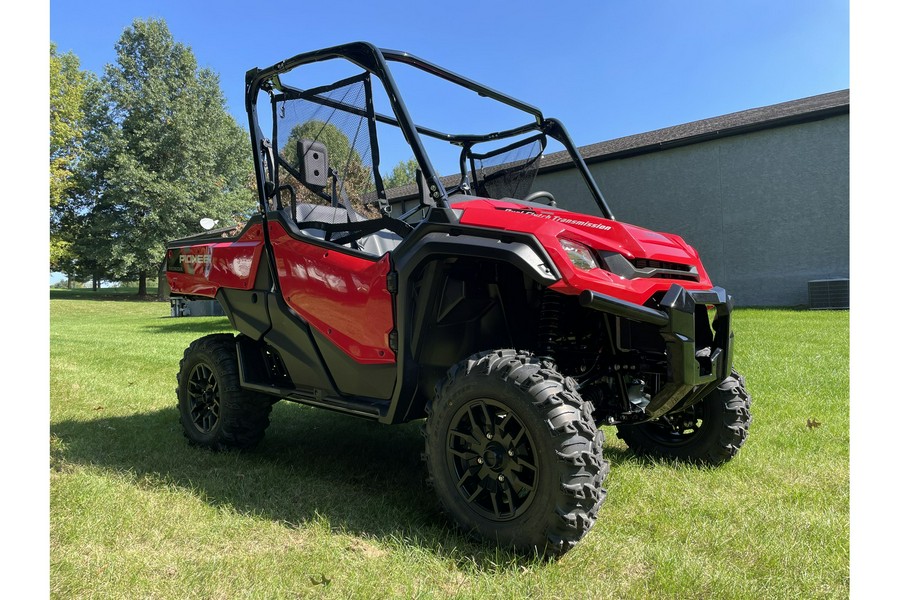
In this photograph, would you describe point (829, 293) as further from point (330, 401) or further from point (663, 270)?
point (330, 401)

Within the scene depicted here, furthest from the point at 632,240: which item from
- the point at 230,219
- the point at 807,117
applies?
the point at 230,219

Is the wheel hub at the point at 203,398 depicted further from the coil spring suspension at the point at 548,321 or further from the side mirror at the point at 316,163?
the coil spring suspension at the point at 548,321

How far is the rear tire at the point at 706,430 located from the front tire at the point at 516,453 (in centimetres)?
130

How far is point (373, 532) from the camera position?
269 centimetres

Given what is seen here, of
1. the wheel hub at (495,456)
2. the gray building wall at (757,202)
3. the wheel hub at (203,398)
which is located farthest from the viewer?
the gray building wall at (757,202)

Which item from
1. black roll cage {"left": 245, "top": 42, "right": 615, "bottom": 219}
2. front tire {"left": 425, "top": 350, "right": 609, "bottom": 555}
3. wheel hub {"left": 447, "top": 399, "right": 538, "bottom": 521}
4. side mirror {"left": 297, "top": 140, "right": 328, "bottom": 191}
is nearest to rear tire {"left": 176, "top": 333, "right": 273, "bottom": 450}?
black roll cage {"left": 245, "top": 42, "right": 615, "bottom": 219}

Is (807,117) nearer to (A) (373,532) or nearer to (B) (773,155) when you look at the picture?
(B) (773,155)

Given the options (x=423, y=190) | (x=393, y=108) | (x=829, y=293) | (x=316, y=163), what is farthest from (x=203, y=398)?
(x=829, y=293)

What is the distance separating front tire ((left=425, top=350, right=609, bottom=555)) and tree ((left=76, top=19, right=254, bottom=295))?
31465 millimetres

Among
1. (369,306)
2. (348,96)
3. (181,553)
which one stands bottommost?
(181,553)

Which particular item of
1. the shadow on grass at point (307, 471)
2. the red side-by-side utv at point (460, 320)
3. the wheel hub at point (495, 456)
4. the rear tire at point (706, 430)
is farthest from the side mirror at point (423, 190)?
the rear tire at point (706, 430)

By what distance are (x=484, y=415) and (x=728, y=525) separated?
120cm

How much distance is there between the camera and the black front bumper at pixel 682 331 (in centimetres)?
238

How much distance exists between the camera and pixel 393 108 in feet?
9.68
